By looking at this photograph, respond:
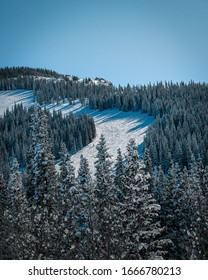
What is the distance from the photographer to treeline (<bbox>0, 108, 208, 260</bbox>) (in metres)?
19.7

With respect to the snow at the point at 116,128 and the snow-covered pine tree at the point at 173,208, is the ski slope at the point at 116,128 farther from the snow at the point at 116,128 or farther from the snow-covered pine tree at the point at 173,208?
the snow-covered pine tree at the point at 173,208

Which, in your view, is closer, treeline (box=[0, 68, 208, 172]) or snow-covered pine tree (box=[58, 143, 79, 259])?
snow-covered pine tree (box=[58, 143, 79, 259])

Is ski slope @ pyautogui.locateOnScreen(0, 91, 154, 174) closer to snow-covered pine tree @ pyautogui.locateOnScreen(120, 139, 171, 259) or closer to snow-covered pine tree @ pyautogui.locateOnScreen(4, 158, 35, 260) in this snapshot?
snow-covered pine tree @ pyautogui.locateOnScreen(4, 158, 35, 260)

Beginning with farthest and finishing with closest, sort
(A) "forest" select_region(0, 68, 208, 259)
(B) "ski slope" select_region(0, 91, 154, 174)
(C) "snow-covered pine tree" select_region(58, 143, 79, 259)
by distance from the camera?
(B) "ski slope" select_region(0, 91, 154, 174), (C) "snow-covered pine tree" select_region(58, 143, 79, 259), (A) "forest" select_region(0, 68, 208, 259)

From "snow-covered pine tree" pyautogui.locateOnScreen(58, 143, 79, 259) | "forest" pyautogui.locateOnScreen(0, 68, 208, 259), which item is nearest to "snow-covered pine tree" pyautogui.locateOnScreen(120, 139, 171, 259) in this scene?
"forest" pyautogui.locateOnScreen(0, 68, 208, 259)

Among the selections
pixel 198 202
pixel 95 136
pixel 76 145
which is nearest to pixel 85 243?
pixel 198 202

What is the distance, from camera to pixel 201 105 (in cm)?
16312

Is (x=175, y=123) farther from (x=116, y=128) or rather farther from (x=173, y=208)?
(x=173, y=208)

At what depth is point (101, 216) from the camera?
2558 cm

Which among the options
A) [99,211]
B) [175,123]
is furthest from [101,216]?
[175,123]

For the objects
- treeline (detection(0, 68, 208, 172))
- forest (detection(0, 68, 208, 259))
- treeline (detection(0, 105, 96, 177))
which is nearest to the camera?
forest (detection(0, 68, 208, 259))

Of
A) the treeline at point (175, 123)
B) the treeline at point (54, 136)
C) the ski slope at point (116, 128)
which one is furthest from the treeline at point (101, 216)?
the treeline at point (54, 136)

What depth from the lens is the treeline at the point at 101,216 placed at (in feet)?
64.5
